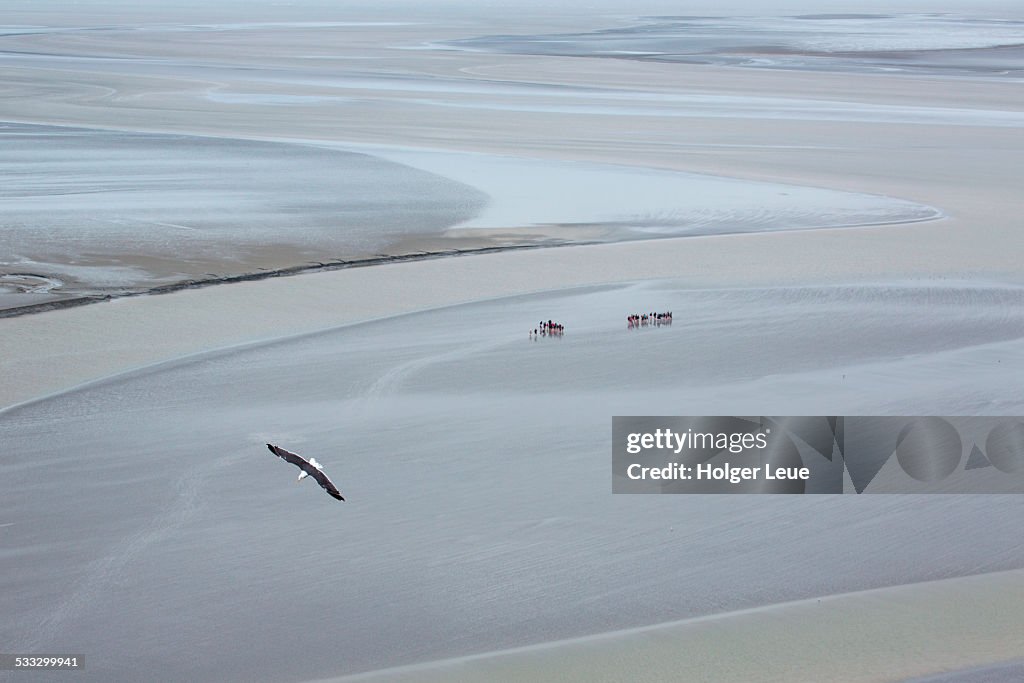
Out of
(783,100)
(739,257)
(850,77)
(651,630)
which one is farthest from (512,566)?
(850,77)

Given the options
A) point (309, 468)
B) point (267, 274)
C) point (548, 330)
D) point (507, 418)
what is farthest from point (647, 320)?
point (309, 468)

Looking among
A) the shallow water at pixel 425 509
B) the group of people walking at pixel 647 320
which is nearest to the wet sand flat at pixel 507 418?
the shallow water at pixel 425 509

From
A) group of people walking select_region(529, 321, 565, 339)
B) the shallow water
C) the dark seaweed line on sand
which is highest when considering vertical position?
the dark seaweed line on sand

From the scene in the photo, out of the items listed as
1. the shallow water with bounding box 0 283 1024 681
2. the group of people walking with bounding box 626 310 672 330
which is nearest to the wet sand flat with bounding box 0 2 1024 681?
the shallow water with bounding box 0 283 1024 681

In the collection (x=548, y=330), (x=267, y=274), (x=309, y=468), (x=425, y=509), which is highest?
(x=267, y=274)

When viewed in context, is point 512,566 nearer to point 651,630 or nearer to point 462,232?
point 651,630

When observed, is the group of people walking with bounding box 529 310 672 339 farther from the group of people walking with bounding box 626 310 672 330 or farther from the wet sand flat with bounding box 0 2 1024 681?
the wet sand flat with bounding box 0 2 1024 681

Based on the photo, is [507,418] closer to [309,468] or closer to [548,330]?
[309,468]
